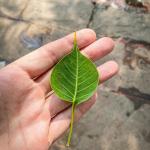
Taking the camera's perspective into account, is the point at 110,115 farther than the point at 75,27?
No

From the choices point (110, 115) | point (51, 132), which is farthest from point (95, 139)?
point (51, 132)

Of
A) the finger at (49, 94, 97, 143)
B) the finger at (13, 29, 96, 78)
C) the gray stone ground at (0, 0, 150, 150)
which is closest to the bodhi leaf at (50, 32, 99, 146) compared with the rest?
the finger at (49, 94, 97, 143)

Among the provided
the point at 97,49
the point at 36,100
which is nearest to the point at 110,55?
the point at 97,49

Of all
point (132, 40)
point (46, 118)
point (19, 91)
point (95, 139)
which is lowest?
point (95, 139)

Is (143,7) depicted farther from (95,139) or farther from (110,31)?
(95,139)

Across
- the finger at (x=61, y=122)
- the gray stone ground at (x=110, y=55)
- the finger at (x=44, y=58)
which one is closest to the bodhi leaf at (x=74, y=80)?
the finger at (x=61, y=122)
